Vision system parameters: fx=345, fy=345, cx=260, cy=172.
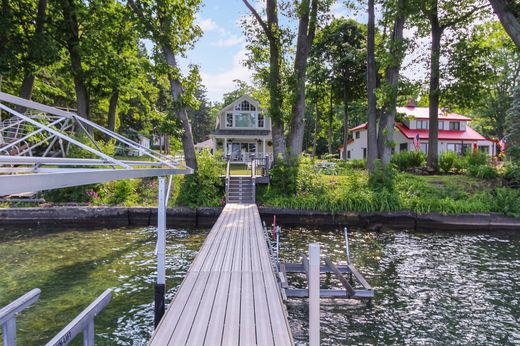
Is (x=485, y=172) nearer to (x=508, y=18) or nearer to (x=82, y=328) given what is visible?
(x=508, y=18)

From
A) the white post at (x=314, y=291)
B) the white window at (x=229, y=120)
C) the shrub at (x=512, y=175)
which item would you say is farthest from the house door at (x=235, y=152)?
the white post at (x=314, y=291)

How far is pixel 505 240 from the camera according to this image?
36.9 ft

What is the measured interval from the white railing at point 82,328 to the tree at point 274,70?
1266cm

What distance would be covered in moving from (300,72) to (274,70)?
50.6 inches

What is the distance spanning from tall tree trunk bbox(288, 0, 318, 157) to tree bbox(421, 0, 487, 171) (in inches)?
291

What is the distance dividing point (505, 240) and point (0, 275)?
A: 14.2m

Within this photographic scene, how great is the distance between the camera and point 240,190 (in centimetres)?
1552

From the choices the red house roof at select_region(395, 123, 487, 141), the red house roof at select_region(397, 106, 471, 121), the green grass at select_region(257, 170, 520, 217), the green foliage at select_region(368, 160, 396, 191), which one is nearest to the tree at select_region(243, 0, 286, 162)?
the green grass at select_region(257, 170, 520, 217)

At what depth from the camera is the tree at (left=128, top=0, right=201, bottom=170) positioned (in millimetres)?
14836

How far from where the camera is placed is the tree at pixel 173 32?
14836mm

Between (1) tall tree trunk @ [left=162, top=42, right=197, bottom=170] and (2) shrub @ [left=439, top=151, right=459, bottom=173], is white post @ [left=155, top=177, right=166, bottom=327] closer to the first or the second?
(1) tall tree trunk @ [left=162, top=42, right=197, bottom=170]

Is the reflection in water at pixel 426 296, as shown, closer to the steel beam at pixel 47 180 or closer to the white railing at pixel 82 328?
the white railing at pixel 82 328

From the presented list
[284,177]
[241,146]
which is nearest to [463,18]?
[284,177]

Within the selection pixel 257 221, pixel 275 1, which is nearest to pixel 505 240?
pixel 257 221
